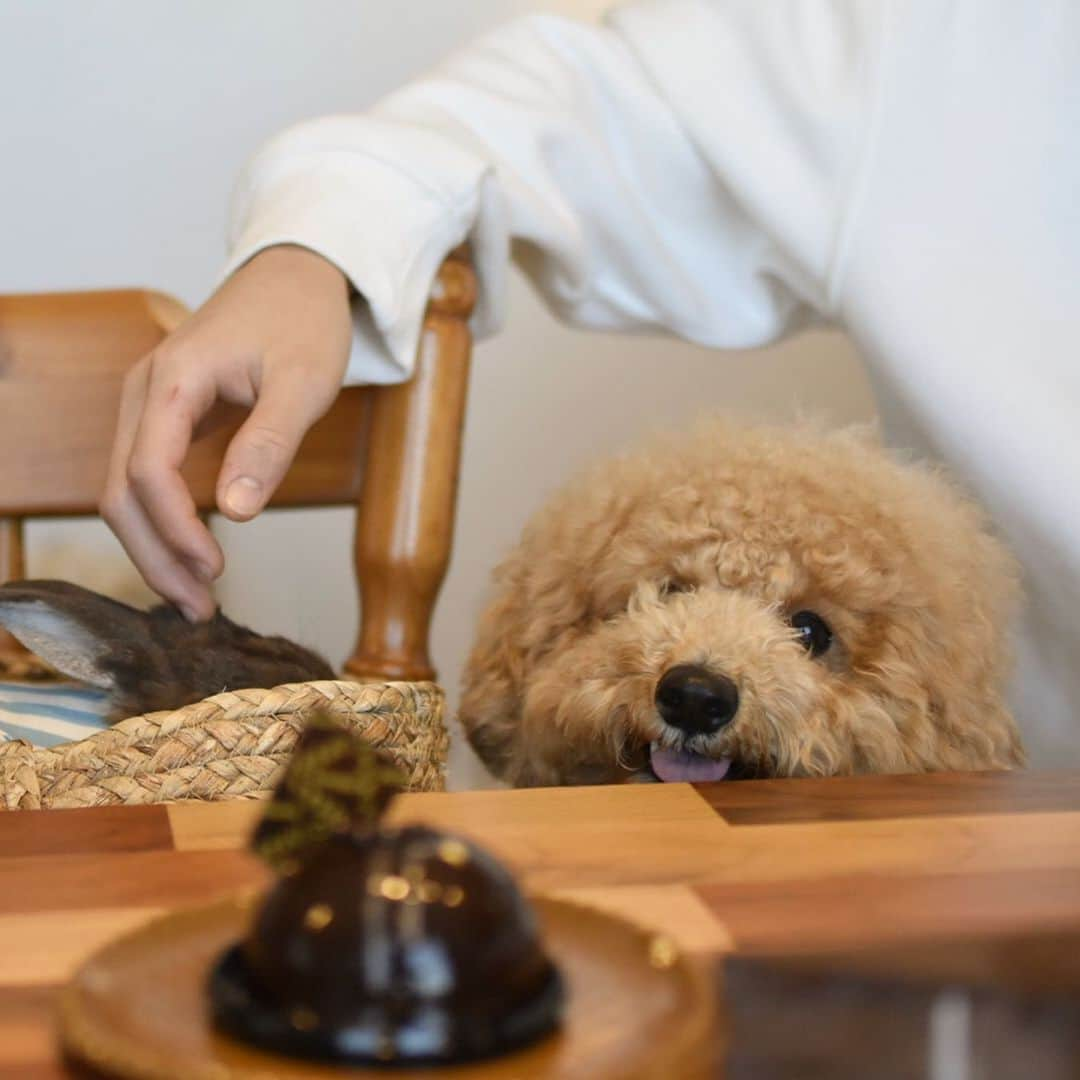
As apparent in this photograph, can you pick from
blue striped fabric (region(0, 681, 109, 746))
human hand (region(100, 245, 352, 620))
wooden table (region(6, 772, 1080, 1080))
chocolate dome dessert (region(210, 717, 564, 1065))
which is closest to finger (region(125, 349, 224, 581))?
human hand (region(100, 245, 352, 620))

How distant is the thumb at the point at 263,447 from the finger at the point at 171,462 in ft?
0.09

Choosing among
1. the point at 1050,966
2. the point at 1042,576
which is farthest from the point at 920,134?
the point at 1050,966

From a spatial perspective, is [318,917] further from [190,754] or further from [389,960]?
[190,754]

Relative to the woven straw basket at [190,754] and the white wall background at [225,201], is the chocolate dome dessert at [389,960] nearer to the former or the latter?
the woven straw basket at [190,754]

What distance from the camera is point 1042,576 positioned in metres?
1.14

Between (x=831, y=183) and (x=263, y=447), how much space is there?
23.4 inches

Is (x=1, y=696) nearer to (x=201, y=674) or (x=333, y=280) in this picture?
(x=201, y=674)

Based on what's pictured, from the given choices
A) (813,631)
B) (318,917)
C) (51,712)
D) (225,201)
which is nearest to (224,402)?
(51,712)

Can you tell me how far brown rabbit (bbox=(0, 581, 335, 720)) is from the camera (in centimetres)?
85

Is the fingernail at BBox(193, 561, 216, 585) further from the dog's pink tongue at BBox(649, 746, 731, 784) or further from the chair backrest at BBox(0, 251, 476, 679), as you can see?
the dog's pink tongue at BBox(649, 746, 731, 784)

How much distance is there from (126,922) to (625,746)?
1.99 ft

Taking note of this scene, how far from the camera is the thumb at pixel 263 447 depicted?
81 cm

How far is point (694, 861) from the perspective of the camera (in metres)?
0.50

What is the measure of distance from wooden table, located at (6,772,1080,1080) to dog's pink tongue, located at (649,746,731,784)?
358mm
